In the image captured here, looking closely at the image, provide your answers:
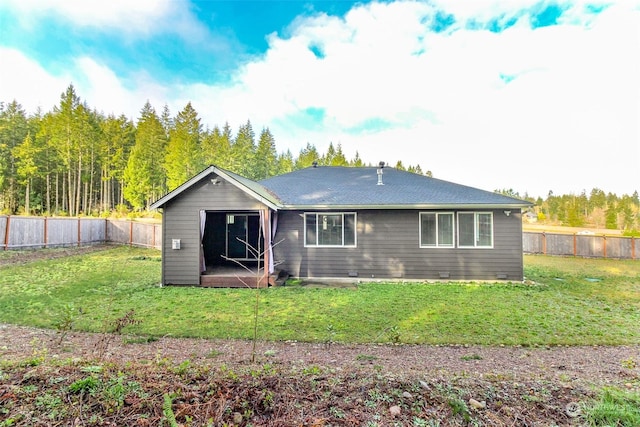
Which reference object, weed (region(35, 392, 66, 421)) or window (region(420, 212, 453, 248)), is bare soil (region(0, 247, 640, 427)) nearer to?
weed (region(35, 392, 66, 421))

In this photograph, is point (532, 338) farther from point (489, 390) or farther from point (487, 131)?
point (487, 131)

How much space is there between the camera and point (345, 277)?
32.0ft

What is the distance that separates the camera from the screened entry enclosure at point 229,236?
11.5 m

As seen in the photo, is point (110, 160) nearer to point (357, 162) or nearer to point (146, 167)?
point (146, 167)

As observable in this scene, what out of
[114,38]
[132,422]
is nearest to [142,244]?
[114,38]

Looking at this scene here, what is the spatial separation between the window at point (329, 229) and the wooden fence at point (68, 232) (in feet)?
24.3

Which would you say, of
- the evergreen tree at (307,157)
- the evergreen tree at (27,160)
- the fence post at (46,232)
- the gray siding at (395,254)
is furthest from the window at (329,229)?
the evergreen tree at (307,157)

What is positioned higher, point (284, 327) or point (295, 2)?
point (295, 2)

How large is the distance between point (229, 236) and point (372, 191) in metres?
5.89

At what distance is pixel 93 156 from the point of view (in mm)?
29719

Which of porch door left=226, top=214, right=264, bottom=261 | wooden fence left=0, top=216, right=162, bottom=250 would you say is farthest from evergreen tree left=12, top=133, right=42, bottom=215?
porch door left=226, top=214, right=264, bottom=261

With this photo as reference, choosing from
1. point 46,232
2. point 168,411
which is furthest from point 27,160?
point 168,411

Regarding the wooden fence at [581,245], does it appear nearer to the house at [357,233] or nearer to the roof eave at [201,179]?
the house at [357,233]

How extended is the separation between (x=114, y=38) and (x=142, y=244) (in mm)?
10988
